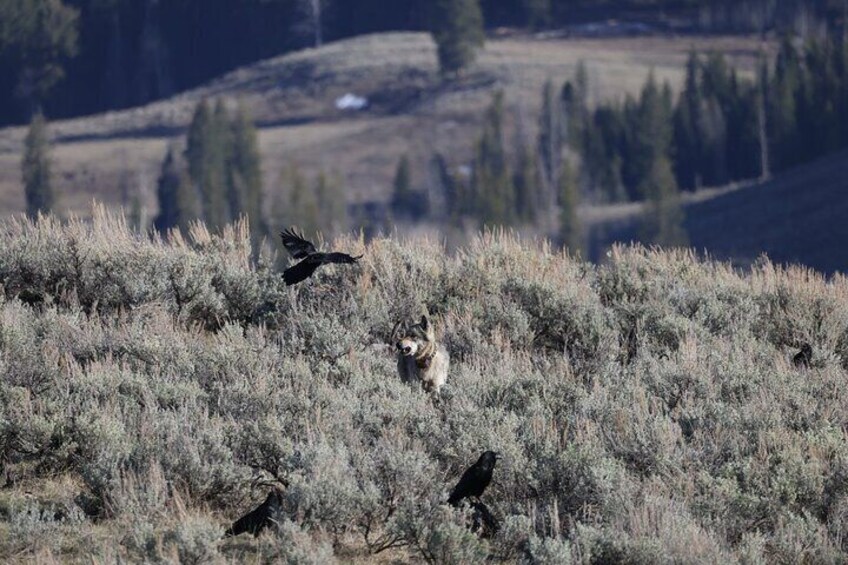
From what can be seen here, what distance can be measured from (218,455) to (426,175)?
3352 inches

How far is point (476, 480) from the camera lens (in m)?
7.62

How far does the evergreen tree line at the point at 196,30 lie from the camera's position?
11869cm

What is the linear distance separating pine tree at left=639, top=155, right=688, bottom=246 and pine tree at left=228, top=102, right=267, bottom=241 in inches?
809

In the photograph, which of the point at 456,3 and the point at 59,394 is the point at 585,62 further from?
the point at 59,394

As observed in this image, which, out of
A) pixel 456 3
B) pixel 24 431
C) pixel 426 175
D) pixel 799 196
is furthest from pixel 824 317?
pixel 456 3

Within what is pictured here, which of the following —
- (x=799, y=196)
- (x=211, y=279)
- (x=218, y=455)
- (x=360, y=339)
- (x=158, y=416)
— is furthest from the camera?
(x=799, y=196)

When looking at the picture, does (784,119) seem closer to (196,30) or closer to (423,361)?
(196,30)

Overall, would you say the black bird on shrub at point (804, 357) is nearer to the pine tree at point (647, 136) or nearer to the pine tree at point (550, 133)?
the pine tree at point (647, 136)

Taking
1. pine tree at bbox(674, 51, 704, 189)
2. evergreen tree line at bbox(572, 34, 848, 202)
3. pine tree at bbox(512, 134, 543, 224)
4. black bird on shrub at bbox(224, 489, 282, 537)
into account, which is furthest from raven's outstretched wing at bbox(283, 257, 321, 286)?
pine tree at bbox(674, 51, 704, 189)

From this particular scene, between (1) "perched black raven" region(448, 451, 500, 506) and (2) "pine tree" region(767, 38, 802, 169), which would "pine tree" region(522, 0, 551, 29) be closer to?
(2) "pine tree" region(767, 38, 802, 169)

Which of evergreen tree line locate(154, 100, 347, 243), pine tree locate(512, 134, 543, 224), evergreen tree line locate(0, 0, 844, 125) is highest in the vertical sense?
evergreen tree line locate(0, 0, 844, 125)

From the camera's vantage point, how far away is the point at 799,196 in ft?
235

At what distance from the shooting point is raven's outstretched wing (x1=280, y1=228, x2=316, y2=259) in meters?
10.6

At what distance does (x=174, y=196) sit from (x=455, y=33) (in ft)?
93.4
